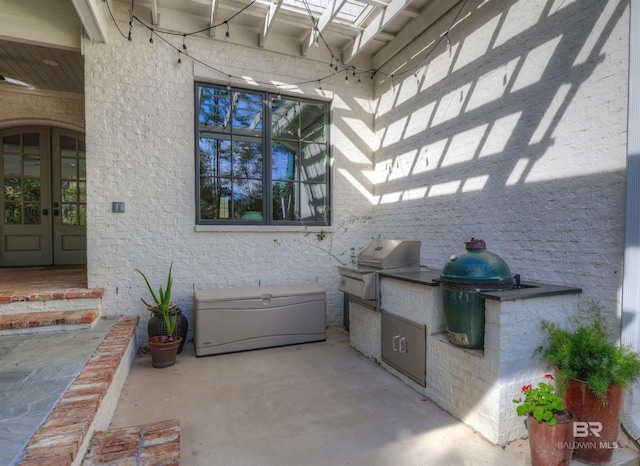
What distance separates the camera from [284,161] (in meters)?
4.82

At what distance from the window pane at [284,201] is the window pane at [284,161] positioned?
0.37 ft

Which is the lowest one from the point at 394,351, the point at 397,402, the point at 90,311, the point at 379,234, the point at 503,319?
the point at 397,402

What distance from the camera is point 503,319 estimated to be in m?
2.14

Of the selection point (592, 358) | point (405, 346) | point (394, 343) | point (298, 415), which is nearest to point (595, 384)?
point (592, 358)

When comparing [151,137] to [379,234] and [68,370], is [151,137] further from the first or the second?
[379,234]

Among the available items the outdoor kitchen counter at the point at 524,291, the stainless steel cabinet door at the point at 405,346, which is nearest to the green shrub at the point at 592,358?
the outdoor kitchen counter at the point at 524,291

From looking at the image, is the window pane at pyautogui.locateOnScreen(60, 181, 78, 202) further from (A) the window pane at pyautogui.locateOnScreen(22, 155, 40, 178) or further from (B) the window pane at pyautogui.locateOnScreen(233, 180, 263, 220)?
(B) the window pane at pyautogui.locateOnScreen(233, 180, 263, 220)

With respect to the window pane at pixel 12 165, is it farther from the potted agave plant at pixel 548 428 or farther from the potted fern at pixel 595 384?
the potted fern at pixel 595 384

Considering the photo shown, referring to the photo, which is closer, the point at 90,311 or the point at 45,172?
the point at 90,311

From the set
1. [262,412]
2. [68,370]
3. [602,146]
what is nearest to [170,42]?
[68,370]

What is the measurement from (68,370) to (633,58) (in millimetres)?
4294

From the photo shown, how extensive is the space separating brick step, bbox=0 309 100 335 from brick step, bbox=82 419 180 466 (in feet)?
5.52

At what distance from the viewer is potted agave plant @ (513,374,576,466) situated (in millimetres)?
1796

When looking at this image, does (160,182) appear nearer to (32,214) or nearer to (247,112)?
(247,112)
